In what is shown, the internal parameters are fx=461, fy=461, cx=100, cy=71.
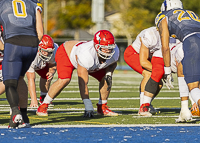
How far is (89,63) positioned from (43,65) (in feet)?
7.95

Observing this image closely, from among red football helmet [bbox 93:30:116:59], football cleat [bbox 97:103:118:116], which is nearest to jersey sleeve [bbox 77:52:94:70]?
red football helmet [bbox 93:30:116:59]

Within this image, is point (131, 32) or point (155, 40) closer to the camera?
point (155, 40)

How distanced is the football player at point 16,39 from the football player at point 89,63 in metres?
1.27

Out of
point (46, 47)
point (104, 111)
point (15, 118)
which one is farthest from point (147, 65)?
point (15, 118)

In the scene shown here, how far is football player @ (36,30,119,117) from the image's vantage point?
6.57 m

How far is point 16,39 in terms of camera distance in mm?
5316

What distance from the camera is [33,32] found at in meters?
5.45

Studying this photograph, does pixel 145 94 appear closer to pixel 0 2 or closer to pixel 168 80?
pixel 168 80

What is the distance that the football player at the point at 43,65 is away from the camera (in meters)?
8.12

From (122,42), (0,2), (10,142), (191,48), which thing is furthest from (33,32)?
(122,42)

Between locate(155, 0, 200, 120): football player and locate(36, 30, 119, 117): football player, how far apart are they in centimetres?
88

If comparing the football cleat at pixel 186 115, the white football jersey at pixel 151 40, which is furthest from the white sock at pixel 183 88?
Result: the white football jersey at pixel 151 40

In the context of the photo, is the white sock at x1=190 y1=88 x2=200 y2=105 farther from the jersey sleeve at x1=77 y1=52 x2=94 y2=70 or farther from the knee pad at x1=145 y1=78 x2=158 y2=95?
the jersey sleeve at x1=77 y1=52 x2=94 y2=70

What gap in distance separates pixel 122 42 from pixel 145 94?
125 feet
